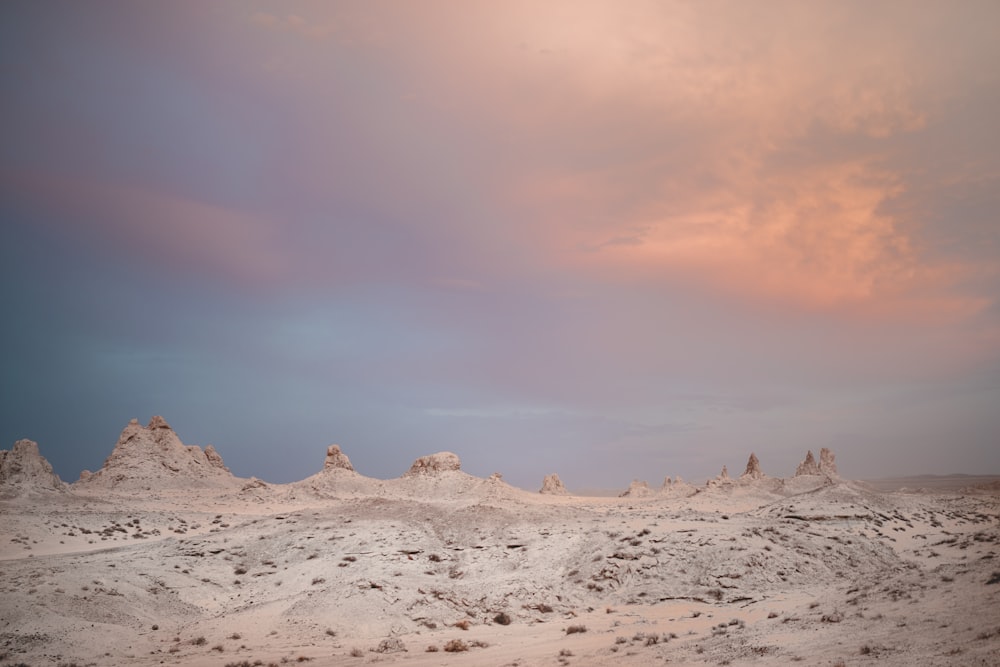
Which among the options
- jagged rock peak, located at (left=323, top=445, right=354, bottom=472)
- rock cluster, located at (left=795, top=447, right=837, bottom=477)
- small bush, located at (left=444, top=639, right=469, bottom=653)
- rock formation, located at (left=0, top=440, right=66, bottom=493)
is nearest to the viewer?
small bush, located at (left=444, top=639, right=469, bottom=653)

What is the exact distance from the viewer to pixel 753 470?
100m

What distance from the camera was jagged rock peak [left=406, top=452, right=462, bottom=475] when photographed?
254 feet

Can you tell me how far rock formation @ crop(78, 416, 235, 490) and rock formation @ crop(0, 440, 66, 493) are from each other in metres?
12.0

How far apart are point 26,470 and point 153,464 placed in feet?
59.8

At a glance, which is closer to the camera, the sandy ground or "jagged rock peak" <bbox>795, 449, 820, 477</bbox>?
the sandy ground

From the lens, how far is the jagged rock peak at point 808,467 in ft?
331

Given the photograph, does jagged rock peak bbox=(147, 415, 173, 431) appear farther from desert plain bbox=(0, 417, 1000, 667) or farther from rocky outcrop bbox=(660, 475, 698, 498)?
rocky outcrop bbox=(660, 475, 698, 498)

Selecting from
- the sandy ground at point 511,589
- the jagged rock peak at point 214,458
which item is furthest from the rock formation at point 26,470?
the jagged rock peak at point 214,458

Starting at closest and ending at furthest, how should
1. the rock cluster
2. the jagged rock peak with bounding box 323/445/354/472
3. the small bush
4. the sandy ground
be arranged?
1. the sandy ground
2. the small bush
3. the jagged rock peak with bounding box 323/445/354/472
4. the rock cluster

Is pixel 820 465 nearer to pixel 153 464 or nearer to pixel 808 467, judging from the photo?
pixel 808 467

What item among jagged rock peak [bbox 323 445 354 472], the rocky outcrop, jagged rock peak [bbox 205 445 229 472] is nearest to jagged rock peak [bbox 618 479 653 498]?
the rocky outcrop

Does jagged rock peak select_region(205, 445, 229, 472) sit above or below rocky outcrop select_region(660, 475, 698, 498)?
above

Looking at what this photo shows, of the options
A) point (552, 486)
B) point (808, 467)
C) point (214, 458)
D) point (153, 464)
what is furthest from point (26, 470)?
point (808, 467)

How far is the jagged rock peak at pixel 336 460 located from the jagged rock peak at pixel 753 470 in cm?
5919
